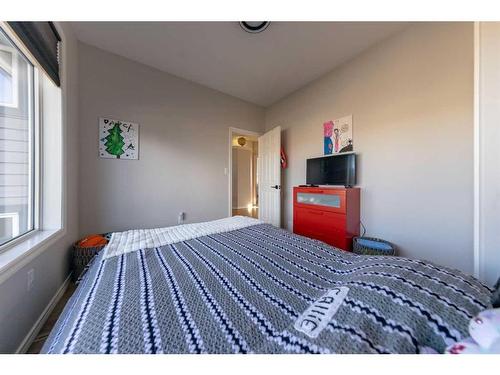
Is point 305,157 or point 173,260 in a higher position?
point 305,157

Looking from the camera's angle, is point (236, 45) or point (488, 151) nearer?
point (488, 151)

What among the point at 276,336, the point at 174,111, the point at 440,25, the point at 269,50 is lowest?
the point at 276,336

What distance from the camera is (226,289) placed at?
0.75 m

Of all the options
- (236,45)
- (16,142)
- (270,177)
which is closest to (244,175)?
(270,177)

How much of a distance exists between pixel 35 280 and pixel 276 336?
1678mm

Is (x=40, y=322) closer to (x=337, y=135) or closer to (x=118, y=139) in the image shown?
(x=118, y=139)

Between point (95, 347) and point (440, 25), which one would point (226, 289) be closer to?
point (95, 347)

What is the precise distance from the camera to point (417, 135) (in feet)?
6.04

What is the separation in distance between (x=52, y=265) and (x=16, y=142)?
3.16 feet

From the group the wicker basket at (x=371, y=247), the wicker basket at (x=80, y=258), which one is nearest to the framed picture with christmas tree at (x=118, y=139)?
the wicker basket at (x=80, y=258)

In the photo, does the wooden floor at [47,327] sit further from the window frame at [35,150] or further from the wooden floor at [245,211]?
the wooden floor at [245,211]

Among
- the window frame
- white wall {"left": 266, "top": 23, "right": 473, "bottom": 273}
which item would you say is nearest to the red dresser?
white wall {"left": 266, "top": 23, "right": 473, "bottom": 273}

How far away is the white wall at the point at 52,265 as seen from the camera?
984 millimetres
